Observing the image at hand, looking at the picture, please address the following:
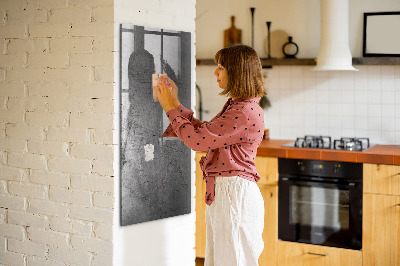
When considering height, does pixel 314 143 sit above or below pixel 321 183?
above

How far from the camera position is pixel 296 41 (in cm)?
473

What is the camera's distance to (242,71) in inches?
101

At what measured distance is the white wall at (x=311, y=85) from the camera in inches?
176

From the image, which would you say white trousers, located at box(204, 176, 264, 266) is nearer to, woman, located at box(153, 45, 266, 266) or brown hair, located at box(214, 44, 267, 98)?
woman, located at box(153, 45, 266, 266)

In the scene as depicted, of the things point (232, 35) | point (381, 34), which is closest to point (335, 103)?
point (381, 34)

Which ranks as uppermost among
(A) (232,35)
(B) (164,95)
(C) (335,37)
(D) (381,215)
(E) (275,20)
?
(E) (275,20)

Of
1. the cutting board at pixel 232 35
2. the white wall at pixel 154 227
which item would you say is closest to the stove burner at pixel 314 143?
the cutting board at pixel 232 35

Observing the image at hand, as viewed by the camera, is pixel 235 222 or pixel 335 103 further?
pixel 335 103

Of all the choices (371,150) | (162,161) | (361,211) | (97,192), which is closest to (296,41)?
(371,150)

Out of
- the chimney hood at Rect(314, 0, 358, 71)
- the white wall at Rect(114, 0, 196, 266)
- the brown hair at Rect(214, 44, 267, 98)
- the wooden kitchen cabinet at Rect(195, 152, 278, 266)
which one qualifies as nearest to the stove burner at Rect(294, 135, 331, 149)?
the wooden kitchen cabinet at Rect(195, 152, 278, 266)

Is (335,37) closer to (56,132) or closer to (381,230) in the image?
(381,230)

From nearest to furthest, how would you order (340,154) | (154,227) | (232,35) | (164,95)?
(164,95)
(154,227)
(340,154)
(232,35)

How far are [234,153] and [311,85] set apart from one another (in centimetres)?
224

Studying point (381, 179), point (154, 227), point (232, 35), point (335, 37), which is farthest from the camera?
point (232, 35)
